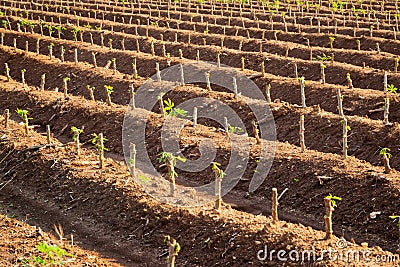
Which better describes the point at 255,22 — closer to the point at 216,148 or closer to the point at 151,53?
the point at 151,53

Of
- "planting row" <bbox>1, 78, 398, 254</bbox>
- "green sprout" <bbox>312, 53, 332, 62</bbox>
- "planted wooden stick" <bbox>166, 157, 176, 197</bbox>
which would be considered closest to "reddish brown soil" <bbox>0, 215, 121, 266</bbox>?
"planted wooden stick" <bbox>166, 157, 176, 197</bbox>

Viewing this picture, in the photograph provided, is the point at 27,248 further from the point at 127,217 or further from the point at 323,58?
the point at 323,58

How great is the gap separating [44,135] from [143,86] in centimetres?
506

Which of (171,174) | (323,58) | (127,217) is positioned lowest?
(127,217)

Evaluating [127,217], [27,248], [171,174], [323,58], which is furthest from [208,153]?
[323,58]

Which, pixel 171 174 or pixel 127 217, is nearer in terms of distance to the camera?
pixel 127 217

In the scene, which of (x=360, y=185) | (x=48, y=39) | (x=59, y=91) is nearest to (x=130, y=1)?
(x=48, y=39)

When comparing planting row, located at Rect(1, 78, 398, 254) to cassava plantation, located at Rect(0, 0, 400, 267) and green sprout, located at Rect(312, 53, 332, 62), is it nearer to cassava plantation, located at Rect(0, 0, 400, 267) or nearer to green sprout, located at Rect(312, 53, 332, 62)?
cassava plantation, located at Rect(0, 0, 400, 267)

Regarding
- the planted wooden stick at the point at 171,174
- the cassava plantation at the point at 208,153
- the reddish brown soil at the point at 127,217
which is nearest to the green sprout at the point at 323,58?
the cassava plantation at the point at 208,153

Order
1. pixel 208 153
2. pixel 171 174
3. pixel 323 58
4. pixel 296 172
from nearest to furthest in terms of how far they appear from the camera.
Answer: pixel 171 174
pixel 296 172
pixel 208 153
pixel 323 58

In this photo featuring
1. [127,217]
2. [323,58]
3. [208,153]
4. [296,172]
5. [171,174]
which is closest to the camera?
[127,217]

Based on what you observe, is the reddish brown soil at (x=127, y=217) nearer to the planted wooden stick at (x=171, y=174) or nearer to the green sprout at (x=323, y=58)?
the planted wooden stick at (x=171, y=174)

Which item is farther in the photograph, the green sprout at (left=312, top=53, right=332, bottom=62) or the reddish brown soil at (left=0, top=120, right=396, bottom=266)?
the green sprout at (left=312, top=53, right=332, bottom=62)

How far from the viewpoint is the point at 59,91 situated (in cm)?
2584
